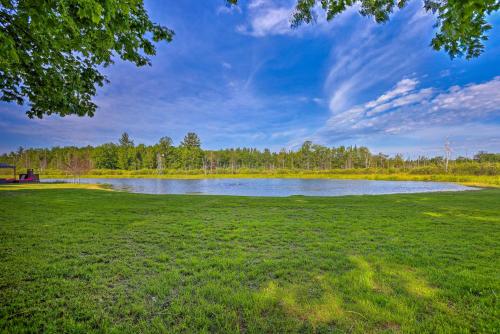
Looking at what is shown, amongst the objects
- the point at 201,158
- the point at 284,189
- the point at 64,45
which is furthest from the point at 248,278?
the point at 201,158

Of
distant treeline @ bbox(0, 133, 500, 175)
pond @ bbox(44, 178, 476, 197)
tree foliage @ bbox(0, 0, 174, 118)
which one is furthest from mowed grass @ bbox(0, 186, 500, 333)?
distant treeline @ bbox(0, 133, 500, 175)

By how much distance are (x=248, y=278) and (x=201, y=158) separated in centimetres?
9266

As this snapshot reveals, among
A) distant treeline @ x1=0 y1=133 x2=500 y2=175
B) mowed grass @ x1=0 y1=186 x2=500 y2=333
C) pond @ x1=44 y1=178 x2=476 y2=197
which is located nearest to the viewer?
mowed grass @ x1=0 y1=186 x2=500 y2=333

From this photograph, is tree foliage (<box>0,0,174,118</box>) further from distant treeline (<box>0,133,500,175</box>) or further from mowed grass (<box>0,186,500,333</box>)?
distant treeline (<box>0,133,500,175</box>)

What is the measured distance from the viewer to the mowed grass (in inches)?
101

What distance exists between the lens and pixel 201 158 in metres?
94.2

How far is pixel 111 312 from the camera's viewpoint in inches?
109

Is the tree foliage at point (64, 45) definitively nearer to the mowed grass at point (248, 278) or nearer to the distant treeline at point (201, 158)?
the mowed grass at point (248, 278)

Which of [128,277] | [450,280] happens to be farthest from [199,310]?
[450,280]

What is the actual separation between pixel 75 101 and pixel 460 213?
12.8 m

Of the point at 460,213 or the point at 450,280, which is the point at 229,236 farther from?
the point at 460,213

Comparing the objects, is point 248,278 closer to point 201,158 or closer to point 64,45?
point 64,45

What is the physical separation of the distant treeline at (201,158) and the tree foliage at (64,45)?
254ft

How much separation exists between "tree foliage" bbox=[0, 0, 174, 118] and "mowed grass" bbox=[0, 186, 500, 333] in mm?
3012
